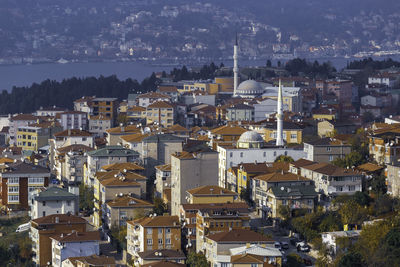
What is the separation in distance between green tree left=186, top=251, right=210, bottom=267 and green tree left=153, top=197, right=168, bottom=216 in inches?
128

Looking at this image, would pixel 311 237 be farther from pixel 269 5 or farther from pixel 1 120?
pixel 269 5

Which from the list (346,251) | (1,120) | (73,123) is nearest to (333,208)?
(346,251)

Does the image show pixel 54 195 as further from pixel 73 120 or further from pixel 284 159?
pixel 73 120

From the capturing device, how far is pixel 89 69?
368 feet

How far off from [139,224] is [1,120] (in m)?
20.7

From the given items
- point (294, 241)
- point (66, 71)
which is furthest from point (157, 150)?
point (66, 71)

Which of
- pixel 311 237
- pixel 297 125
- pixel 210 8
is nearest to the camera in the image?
pixel 311 237

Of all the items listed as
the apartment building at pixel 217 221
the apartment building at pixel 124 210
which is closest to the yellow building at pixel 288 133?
the apartment building at pixel 124 210

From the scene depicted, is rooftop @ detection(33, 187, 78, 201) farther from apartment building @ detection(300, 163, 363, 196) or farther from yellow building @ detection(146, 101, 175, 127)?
yellow building @ detection(146, 101, 175, 127)

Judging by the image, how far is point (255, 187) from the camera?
24969 mm

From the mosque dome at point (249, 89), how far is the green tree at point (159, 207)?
846 inches

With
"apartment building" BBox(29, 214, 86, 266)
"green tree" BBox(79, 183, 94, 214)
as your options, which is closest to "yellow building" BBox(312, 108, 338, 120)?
"green tree" BBox(79, 183, 94, 214)

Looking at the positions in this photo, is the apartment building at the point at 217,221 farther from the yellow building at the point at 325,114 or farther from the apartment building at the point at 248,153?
the yellow building at the point at 325,114

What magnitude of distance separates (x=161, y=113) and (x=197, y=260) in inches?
727
